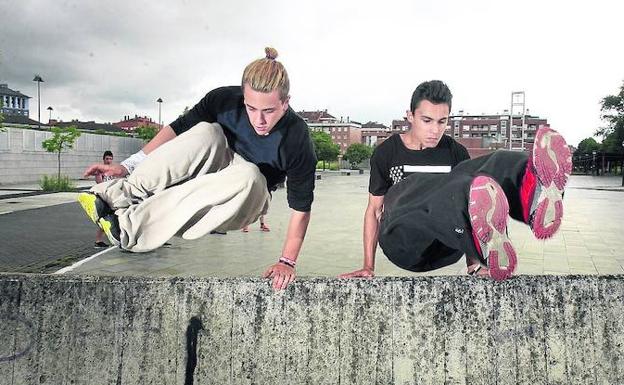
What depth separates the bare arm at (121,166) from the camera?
252cm

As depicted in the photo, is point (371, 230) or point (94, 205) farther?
point (371, 230)

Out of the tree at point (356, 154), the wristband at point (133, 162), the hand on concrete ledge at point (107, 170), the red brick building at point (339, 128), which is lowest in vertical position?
the hand on concrete ledge at point (107, 170)

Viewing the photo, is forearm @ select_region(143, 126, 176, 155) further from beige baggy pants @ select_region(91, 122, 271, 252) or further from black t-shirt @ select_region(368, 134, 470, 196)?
black t-shirt @ select_region(368, 134, 470, 196)

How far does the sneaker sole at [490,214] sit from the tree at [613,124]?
208 ft

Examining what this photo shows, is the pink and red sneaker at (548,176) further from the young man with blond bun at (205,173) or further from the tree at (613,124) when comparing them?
the tree at (613,124)

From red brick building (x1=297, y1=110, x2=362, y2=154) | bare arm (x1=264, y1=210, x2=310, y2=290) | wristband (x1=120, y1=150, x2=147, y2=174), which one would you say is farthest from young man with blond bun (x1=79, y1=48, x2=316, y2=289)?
red brick building (x1=297, y1=110, x2=362, y2=154)

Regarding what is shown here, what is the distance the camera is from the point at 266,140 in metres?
2.73

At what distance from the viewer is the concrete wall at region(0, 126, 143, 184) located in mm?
28203

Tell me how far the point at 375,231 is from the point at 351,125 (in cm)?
11706

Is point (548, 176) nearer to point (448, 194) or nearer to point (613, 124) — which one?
point (448, 194)

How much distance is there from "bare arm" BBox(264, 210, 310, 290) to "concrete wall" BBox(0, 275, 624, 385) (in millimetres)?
104

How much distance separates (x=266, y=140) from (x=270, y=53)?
49cm

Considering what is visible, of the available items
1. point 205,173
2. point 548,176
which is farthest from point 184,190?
point 548,176

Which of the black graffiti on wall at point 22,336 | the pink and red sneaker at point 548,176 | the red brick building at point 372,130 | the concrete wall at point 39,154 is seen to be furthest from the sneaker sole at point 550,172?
the red brick building at point 372,130
